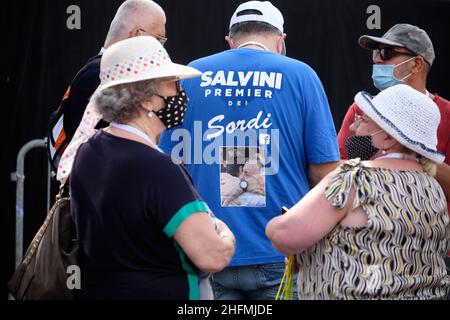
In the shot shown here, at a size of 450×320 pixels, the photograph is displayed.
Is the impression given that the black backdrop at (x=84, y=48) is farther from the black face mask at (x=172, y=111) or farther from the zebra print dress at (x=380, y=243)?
the zebra print dress at (x=380, y=243)

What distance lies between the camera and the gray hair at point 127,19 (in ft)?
12.9

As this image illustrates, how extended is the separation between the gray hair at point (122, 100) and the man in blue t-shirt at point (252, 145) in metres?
0.72

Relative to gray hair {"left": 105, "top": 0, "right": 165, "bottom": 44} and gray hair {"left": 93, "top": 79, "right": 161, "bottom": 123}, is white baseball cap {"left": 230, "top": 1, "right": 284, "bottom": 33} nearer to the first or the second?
gray hair {"left": 105, "top": 0, "right": 165, "bottom": 44}

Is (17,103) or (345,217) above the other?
(17,103)

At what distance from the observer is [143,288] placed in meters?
2.72

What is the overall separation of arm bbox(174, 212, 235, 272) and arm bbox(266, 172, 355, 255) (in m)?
0.24

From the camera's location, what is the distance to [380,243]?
9.21 ft

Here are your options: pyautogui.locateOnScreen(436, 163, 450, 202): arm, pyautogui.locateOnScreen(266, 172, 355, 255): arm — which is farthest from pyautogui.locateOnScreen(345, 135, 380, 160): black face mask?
pyautogui.locateOnScreen(266, 172, 355, 255): arm

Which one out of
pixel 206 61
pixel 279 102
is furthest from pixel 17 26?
pixel 279 102

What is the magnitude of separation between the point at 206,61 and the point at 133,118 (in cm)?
89

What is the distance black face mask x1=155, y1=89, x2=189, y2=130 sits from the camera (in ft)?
9.36

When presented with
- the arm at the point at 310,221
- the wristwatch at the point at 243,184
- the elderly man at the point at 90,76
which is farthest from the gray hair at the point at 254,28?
the arm at the point at 310,221

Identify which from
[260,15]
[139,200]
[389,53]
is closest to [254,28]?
[260,15]
